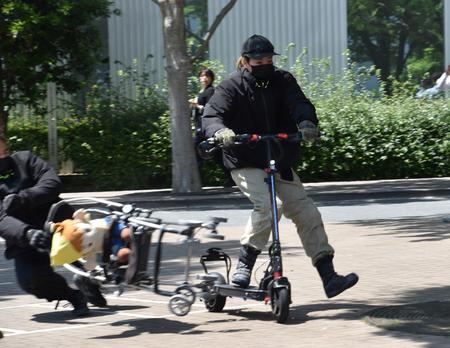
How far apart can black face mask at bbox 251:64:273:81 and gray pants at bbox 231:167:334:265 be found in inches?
25.2

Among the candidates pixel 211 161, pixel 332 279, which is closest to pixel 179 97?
pixel 211 161

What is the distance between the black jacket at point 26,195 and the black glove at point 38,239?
82mm

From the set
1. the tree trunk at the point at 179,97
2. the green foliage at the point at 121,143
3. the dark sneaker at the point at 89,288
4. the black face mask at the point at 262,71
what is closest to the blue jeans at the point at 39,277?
the dark sneaker at the point at 89,288

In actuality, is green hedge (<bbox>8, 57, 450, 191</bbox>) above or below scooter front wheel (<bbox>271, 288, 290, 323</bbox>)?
above

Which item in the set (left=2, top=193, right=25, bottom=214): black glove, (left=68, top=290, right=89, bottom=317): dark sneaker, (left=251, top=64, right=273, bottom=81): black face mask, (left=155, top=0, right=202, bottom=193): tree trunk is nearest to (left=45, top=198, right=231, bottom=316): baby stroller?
(left=2, top=193, right=25, bottom=214): black glove

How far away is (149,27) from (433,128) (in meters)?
8.24

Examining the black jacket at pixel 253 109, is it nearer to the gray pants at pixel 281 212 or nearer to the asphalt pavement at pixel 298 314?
the gray pants at pixel 281 212

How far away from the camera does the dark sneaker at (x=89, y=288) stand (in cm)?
493

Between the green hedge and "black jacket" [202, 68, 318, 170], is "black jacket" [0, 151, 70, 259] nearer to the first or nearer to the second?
"black jacket" [202, 68, 318, 170]

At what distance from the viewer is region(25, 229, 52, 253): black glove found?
4.36 meters

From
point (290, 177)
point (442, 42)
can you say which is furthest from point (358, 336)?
point (442, 42)

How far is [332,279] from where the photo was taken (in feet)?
15.1

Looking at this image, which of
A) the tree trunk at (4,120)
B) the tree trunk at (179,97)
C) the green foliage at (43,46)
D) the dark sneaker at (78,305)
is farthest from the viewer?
the tree trunk at (4,120)

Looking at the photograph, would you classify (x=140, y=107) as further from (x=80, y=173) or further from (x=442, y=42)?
(x=442, y=42)
